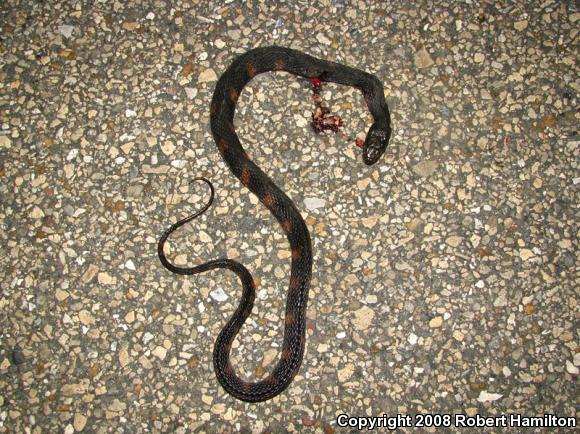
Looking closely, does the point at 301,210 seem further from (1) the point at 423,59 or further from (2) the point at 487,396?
(2) the point at 487,396

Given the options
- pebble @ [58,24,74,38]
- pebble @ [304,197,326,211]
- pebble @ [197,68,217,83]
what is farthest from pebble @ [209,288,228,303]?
pebble @ [58,24,74,38]

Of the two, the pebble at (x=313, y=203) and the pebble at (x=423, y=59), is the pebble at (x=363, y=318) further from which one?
the pebble at (x=423, y=59)

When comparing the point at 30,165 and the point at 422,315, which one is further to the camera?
the point at 30,165

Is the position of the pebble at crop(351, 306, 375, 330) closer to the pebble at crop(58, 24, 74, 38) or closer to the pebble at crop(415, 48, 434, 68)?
the pebble at crop(415, 48, 434, 68)

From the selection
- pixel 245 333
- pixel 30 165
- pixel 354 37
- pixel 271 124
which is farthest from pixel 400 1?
pixel 30 165

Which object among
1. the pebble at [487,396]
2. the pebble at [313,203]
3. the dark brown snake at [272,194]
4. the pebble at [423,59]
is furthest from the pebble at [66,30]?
the pebble at [487,396]

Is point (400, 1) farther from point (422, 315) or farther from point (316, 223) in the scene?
point (422, 315)

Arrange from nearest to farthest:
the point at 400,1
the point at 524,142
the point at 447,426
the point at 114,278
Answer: the point at 447,426, the point at 114,278, the point at 524,142, the point at 400,1
